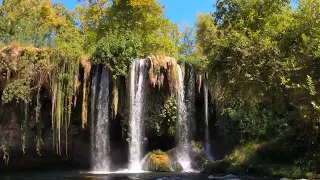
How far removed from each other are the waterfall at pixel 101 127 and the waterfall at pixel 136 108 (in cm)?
132

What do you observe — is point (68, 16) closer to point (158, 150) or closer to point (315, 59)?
point (158, 150)

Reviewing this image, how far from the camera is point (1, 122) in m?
21.0

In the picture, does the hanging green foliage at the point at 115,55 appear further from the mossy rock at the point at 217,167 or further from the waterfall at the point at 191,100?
the mossy rock at the point at 217,167

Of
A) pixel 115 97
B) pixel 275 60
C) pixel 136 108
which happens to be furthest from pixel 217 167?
pixel 115 97

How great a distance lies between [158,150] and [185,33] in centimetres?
2947

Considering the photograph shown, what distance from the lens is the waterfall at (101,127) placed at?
21.3m

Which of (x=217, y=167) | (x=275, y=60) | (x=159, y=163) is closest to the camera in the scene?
(x=275, y=60)

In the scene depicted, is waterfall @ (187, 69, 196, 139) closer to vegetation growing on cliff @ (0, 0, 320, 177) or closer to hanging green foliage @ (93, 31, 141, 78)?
vegetation growing on cliff @ (0, 0, 320, 177)

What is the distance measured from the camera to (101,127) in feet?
70.5

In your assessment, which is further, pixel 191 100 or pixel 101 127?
pixel 191 100

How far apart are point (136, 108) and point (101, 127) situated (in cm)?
207

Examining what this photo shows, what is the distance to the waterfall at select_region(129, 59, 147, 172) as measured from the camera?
21141mm

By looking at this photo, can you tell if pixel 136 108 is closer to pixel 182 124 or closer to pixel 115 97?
pixel 115 97

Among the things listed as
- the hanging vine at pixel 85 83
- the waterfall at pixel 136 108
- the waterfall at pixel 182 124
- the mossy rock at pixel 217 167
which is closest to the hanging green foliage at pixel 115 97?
the waterfall at pixel 136 108
